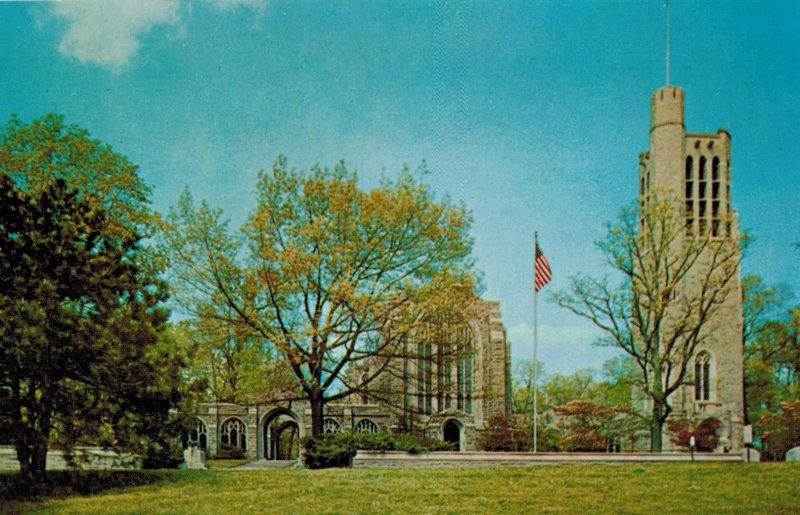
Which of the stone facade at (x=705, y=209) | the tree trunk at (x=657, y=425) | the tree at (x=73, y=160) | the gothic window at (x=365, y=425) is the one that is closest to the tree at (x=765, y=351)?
the stone facade at (x=705, y=209)

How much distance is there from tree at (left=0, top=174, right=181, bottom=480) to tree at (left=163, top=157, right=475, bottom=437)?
22.7 ft

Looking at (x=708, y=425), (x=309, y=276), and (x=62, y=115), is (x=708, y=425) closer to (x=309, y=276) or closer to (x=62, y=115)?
(x=309, y=276)

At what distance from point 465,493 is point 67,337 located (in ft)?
21.4

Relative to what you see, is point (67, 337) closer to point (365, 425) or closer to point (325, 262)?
point (325, 262)

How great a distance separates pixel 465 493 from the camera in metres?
10.6

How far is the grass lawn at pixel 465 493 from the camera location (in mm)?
9703

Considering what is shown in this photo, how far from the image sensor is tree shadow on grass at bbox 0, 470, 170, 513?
10766 millimetres

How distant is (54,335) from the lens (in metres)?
10.3

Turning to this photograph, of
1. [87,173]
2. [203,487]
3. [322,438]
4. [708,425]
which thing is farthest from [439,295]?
[708,425]

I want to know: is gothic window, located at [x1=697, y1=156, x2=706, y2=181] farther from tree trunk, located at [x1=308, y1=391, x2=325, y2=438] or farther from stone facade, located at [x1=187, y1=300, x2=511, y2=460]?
tree trunk, located at [x1=308, y1=391, x2=325, y2=438]

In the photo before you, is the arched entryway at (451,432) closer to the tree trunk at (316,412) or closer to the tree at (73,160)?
the tree trunk at (316,412)

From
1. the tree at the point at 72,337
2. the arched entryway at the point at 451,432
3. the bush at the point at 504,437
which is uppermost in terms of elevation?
the tree at the point at 72,337

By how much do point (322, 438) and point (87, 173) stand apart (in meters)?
9.45

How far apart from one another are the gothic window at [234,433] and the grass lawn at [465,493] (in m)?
18.9
